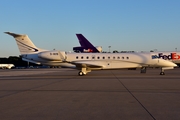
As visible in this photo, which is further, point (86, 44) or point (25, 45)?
point (86, 44)

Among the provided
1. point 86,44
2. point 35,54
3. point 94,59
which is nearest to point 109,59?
point 94,59

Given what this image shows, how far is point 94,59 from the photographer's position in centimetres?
Result: 3084

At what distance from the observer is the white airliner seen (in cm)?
2992

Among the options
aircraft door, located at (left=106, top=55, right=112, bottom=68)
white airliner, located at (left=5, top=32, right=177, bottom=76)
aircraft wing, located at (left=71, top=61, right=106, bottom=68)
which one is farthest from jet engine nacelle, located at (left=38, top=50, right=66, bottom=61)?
aircraft door, located at (left=106, top=55, right=112, bottom=68)

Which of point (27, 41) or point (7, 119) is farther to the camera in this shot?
point (27, 41)

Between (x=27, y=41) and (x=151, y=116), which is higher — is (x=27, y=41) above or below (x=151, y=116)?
above

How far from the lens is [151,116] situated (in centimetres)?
713

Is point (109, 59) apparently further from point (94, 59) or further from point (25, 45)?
point (25, 45)

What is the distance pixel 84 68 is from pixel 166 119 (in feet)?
Result: 75.1

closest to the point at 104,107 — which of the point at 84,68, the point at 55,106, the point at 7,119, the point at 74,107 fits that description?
the point at 74,107

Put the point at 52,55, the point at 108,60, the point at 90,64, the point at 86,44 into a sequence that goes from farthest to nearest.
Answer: the point at 86,44 → the point at 108,60 → the point at 52,55 → the point at 90,64

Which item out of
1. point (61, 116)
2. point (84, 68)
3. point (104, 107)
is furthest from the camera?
point (84, 68)

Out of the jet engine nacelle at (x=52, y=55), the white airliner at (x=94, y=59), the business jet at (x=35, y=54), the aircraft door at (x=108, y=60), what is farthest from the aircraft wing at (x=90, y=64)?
the jet engine nacelle at (x=52, y=55)

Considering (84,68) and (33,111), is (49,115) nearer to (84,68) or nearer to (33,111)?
(33,111)
